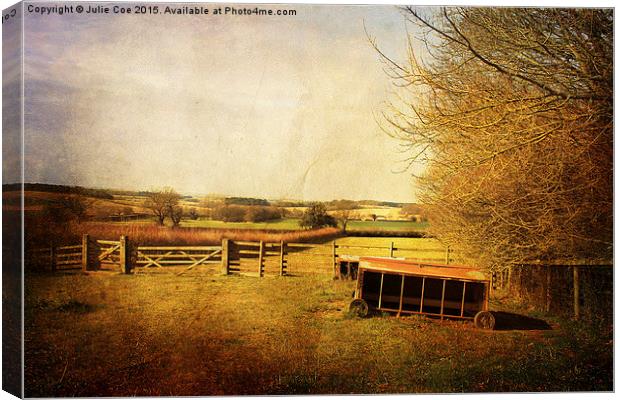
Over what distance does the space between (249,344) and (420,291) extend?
1.75 metres

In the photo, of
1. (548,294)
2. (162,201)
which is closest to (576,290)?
(548,294)

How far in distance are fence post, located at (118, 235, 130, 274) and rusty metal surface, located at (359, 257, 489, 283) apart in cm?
228

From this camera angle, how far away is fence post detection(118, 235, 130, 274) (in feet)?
20.5

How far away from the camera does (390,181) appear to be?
645 centimetres

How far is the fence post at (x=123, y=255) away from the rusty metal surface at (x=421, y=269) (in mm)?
2282

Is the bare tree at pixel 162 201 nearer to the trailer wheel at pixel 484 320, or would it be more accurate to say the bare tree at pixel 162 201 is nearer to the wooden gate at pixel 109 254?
the wooden gate at pixel 109 254

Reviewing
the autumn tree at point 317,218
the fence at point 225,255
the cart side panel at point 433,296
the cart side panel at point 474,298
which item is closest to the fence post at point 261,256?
the fence at point 225,255

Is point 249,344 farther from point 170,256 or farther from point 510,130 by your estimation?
point 510,130

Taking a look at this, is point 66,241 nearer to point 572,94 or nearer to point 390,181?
point 390,181

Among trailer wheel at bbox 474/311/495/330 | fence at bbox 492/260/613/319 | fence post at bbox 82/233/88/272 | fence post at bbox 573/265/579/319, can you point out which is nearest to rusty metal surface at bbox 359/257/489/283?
fence at bbox 492/260/613/319

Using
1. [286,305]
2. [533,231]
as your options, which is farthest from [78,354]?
[533,231]

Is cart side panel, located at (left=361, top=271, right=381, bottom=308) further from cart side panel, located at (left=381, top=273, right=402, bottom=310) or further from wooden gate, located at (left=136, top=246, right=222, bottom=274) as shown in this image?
wooden gate, located at (left=136, top=246, right=222, bottom=274)

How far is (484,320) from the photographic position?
21.3 feet

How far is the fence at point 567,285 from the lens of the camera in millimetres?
6551
